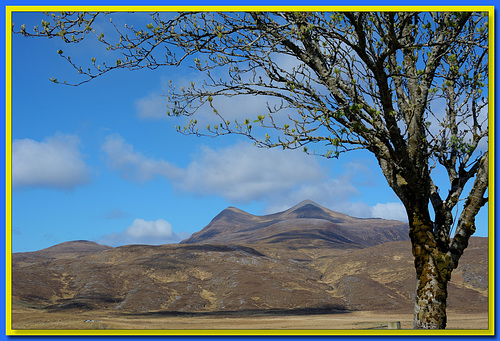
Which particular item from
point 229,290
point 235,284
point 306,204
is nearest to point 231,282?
point 235,284

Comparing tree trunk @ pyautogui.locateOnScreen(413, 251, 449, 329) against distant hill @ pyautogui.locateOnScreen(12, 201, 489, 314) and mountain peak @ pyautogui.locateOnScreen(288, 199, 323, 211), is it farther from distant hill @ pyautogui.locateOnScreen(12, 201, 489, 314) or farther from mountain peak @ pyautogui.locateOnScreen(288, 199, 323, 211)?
mountain peak @ pyautogui.locateOnScreen(288, 199, 323, 211)

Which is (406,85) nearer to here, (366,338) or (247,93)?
(247,93)

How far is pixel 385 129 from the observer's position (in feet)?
24.3

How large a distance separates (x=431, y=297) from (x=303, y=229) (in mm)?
81782

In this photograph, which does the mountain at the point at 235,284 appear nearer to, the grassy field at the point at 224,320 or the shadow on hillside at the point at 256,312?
the shadow on hillside at the point at 256,312

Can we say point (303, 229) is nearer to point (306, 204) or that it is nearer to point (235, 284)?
point (306, 204)

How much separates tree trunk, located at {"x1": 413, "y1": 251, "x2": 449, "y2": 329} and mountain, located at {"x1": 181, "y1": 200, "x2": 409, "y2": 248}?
67578 mm

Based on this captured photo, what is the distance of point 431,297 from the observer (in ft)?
24.6

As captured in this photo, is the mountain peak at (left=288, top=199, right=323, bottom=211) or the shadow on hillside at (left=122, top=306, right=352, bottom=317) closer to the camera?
the shadow on hillside at (left=122, top=306, right=352, bottom=317)

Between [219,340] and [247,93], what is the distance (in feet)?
14.4

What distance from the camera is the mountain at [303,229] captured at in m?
82.4

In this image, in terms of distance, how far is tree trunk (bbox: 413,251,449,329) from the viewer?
746 centimetres

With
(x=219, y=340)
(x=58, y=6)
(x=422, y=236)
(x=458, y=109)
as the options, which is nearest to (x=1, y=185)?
(x=58, y=6)

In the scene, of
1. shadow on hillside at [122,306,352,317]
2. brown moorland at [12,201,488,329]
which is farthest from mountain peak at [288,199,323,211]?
shadow on hillside at [122,306,352,317]
